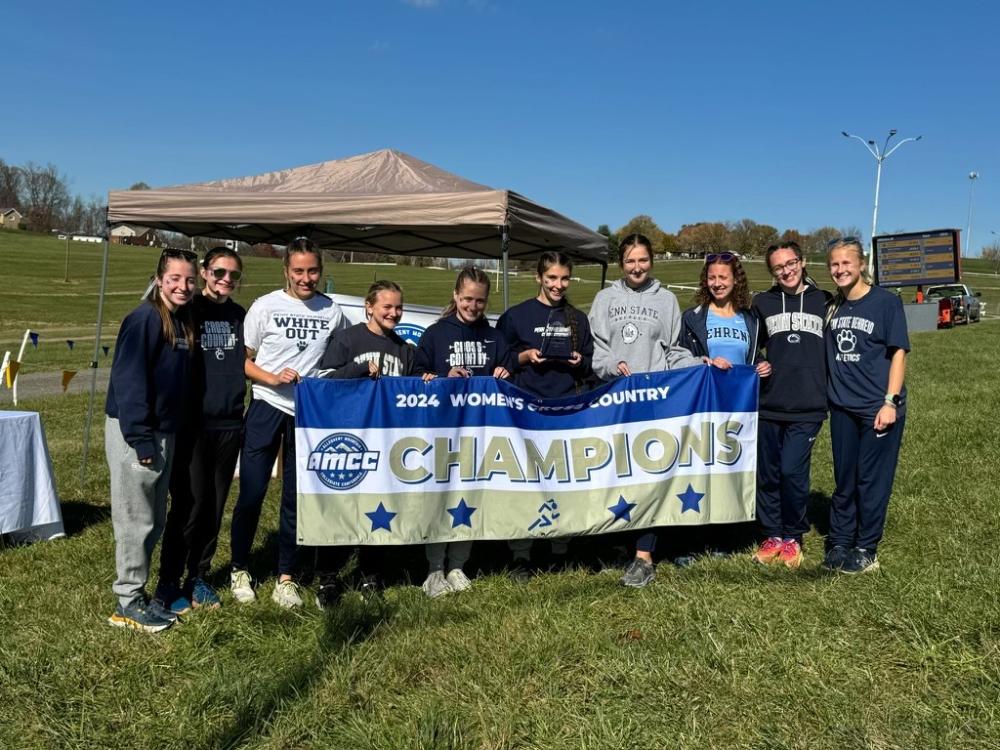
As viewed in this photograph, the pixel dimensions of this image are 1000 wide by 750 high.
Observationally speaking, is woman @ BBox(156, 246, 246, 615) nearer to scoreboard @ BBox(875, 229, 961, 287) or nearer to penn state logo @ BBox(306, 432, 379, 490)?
penn state logo @ BBox(306, 432, 379, 490)

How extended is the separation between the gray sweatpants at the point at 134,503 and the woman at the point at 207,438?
191 mm

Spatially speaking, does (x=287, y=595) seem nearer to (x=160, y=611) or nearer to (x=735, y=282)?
(x=160, y=611)

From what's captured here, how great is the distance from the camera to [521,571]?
496 centimetres

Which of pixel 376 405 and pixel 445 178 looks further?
pixel 445 178

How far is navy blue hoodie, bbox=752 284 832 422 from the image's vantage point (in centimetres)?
496

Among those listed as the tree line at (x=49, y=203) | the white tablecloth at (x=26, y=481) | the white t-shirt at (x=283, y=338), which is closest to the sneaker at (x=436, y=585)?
the white t-shirt at (x=283, y=338)

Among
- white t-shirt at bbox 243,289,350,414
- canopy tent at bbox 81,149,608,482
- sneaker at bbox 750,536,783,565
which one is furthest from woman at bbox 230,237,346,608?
sneaker at bbox 750,536,783,565

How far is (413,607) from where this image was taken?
4.29m

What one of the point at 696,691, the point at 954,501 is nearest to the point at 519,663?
the point at 696,691

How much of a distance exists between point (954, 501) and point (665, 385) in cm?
298

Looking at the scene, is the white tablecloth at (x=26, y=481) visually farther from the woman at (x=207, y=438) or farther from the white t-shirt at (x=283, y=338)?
the white t-shirt at (x=283, y=338)

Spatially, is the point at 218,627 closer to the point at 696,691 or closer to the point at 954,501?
the point at 696,691

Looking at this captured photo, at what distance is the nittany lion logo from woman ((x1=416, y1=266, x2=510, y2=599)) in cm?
210

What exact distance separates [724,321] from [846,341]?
0.74m
